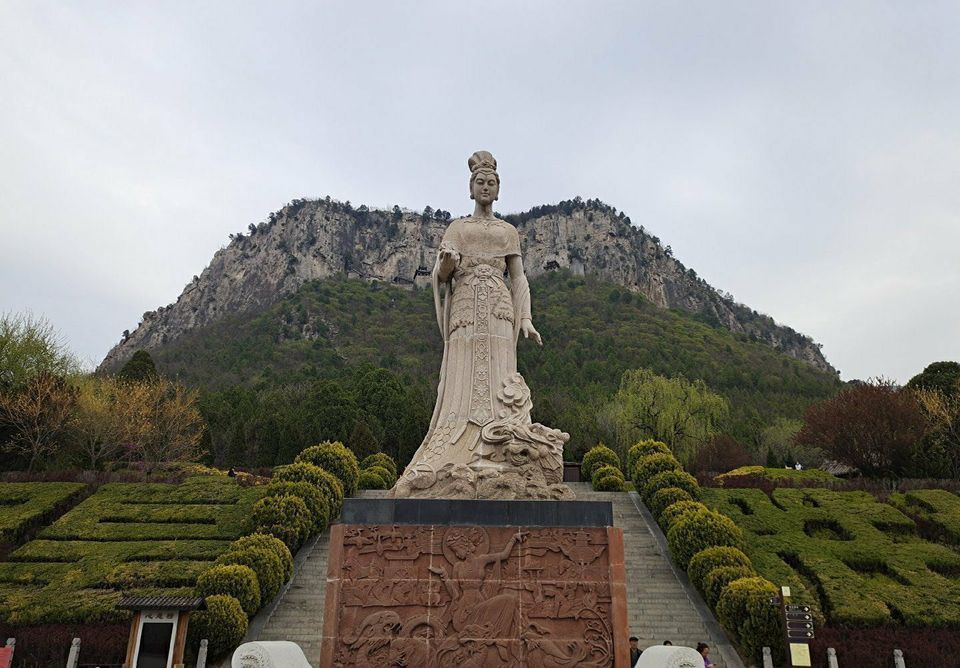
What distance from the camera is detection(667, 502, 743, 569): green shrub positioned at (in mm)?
12297

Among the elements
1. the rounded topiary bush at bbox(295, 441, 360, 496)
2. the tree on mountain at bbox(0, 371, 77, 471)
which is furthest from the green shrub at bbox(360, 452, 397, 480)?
the tree on mountain at bbox(0, 371, 77, 471)

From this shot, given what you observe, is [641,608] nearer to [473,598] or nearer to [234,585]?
[234,585]

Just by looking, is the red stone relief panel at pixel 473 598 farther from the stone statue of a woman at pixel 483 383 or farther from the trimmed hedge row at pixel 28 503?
the trimmed hedge row at pixel 28 503

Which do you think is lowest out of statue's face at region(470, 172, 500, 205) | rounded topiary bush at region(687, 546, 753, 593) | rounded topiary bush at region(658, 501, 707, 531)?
rounded topiary bush at region(687, 546, 753, 593)

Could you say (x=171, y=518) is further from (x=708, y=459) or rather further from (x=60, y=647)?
(x=708, y=459)

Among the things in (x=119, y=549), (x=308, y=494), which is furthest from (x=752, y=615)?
(x=119, y=549)

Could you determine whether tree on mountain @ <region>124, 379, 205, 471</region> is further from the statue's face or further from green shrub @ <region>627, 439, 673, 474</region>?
the statue's face

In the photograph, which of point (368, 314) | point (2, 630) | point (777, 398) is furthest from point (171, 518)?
point (368, 314)

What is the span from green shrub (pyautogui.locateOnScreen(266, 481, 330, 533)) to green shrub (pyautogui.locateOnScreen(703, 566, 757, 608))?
7.32 m

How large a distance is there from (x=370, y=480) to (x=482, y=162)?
11257 mm

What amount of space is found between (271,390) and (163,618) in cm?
3646

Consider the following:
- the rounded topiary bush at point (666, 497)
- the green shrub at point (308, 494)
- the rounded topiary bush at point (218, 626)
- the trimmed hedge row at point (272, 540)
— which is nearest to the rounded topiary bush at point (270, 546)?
the trimmed hedge row at point (272, 540)

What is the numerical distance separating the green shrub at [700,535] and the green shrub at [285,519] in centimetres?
691

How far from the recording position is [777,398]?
43.2m
